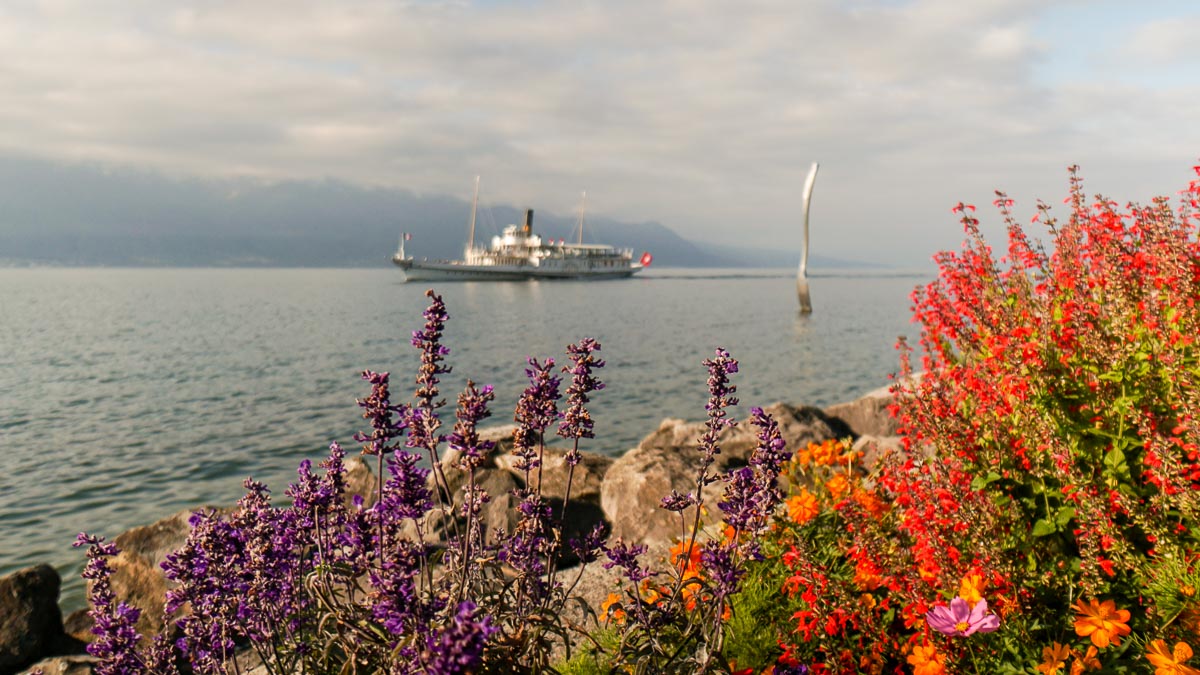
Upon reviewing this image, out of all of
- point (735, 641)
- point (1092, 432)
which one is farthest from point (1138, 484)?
point (735, 641)

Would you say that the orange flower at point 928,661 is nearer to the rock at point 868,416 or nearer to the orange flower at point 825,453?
the orange flower at point 825,453

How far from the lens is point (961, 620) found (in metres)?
3.24

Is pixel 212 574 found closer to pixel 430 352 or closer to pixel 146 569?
pixel 430 352

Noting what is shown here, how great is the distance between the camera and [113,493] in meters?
17.0

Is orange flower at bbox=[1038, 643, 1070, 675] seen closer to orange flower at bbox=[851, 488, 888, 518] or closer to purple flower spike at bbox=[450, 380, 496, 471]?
orange flower at bbox=[851, 488, 888, 518]

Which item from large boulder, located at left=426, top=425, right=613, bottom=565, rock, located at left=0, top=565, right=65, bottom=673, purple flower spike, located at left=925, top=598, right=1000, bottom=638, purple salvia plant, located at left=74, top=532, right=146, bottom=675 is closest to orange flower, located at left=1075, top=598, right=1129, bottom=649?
purple flower spike, located at left=925, top=598, right=1000, bottom=638

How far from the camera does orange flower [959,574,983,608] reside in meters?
3.79

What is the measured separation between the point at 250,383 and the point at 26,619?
25572 mm

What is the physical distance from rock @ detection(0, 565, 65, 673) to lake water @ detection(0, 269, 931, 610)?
9.30ft

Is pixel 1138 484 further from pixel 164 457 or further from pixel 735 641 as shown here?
pixel 164 457

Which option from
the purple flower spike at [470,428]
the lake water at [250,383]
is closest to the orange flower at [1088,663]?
the purple flower spike at [470,428]

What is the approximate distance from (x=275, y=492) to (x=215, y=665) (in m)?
14.2

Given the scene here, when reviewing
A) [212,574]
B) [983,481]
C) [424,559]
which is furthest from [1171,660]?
[212,574]

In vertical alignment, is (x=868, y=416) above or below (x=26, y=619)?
above
